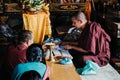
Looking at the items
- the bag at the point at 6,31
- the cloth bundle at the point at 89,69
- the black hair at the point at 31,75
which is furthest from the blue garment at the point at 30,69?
the bag at the point at 6,31

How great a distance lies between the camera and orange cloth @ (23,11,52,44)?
6.29m

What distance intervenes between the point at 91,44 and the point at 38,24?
1.95 meters

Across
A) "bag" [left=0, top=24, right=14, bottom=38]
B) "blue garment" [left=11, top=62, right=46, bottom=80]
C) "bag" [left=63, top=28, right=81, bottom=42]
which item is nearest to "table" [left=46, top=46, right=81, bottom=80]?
"blue garment" [left=11, top=62, right=46, bottom=80]

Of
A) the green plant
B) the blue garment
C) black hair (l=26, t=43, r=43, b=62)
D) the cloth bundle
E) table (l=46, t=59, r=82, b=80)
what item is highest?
the green plant

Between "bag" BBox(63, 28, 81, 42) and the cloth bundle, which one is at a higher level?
"bag" BBox(63, 28, 81, 42)

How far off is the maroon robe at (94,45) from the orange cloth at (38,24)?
171 centimetres

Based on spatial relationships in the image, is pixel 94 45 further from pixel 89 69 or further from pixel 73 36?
pixel 73 36

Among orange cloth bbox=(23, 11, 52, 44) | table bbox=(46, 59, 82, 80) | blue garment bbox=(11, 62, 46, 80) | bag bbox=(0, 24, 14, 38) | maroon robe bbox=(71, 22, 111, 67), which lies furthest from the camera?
bag bbox=(0, 24, 14, 38)

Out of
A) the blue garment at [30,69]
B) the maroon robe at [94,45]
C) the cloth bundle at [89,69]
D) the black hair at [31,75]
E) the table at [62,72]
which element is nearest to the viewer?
the black hair at [31,75]

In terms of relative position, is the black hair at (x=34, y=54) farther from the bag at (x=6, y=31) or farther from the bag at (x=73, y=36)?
the bag at (x=6, y=31)

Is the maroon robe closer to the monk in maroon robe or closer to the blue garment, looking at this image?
the monk in maroon robe

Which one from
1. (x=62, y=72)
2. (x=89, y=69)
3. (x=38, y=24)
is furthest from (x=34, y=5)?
(x=62, y=72)

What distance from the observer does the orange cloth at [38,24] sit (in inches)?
247

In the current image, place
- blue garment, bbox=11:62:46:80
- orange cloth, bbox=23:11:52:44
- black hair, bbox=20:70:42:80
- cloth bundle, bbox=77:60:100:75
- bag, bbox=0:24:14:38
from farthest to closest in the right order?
bag, bbox=0:24:14:38
orange cloth, bbox=23:11:52:44
cloth bundle, bbox=77:60:100:75
blue garment, bbox=11:62:46:80
black hair, bbox=20:70:42:80
